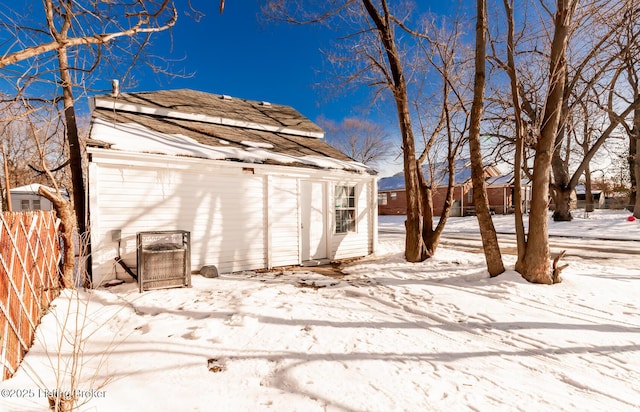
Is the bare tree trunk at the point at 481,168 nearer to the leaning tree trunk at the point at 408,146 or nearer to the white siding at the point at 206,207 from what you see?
the leaning tree trunk at the point at 408,146

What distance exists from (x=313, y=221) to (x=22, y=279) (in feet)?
19.3

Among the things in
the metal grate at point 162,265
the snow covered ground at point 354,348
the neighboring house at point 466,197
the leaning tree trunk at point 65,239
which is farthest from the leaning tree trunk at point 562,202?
the leaning tree trunk at point 65,239

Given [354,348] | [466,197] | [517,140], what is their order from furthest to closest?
[466,197] < [517,140] < [354,348]

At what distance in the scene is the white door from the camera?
26.0ft

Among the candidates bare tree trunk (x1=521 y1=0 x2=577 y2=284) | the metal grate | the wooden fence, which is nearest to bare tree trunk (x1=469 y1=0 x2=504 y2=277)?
bare tree trunk (x1=521 y1=0 x2=577 y2=284)

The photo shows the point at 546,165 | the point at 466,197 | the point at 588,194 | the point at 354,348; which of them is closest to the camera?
the point at 354,348

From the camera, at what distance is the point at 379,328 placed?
3557 mm

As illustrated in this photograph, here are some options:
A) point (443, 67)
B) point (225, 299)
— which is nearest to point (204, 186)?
point (225, 299)

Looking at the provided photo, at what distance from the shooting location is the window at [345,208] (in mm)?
8492

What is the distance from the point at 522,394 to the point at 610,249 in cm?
1083

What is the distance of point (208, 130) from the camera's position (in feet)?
Result: 28.0

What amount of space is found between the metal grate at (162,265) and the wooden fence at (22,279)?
3.99 feet

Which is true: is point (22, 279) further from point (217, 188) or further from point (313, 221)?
point (313, 221)

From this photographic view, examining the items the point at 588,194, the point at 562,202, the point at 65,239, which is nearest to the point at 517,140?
Result: the point at 65,239
